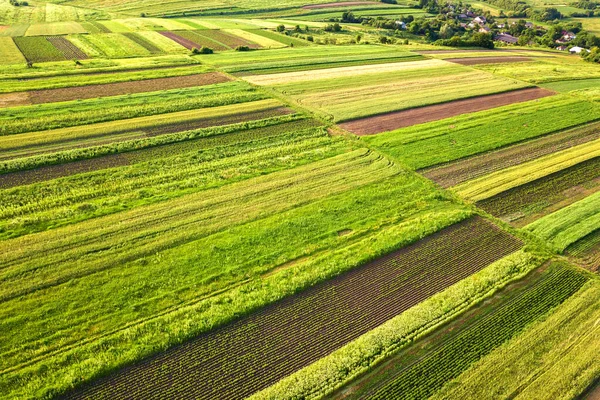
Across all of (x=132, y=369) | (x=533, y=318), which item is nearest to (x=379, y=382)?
(x=533, y=318)

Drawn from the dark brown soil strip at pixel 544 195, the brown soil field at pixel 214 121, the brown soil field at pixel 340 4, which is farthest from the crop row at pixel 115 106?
the brown soil field at pixel 340 4

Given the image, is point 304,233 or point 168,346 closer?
point 168,346

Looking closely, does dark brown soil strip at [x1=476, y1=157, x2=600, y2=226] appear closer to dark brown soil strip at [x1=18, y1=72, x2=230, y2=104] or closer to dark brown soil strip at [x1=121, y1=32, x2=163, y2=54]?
dark brown soil strip at [x1=18, y1=72, x2=230, y2=104]

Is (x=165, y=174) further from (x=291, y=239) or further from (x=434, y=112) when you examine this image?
(x=434, y=112)

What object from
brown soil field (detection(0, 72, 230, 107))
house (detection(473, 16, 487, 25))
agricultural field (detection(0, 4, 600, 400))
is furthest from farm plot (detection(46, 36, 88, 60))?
house (detection(473, 16, 487, 25))

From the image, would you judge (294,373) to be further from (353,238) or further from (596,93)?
(596,93)

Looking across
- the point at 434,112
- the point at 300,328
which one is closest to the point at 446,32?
the point at 434,112

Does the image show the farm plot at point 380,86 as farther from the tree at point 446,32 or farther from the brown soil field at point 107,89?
the tree at point 446,32
